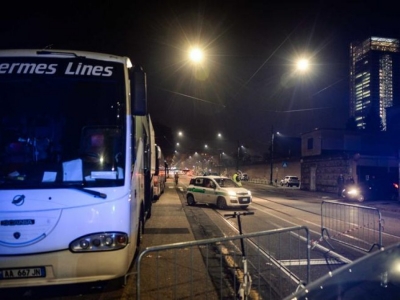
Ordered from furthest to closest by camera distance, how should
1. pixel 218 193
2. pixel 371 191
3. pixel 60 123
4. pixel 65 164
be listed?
pixel 371 191
pixel 218 193
pixel 60 123
pixel 65 164

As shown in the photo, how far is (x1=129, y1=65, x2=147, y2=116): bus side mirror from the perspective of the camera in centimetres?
529

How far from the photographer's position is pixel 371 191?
89.0 ft

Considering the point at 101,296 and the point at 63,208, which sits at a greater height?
the point at 63,208

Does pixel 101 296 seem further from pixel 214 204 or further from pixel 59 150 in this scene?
pixel 214 204

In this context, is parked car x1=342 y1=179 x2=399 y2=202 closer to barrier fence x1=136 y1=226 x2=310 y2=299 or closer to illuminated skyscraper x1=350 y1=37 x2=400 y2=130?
barrier fence x1=136 y1=226 x2=310 y2=299

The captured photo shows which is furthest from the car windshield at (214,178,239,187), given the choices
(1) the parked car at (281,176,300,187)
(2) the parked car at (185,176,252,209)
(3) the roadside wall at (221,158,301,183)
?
(3) the roadside wall at (221,158,301,183)

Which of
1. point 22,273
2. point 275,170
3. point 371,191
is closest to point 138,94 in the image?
point 22,273

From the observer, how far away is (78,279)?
4789 mm

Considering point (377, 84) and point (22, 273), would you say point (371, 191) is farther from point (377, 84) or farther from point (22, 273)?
point (377, 84)

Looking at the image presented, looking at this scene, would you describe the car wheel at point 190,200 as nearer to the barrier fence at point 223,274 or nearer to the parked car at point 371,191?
the parked car at point 371,191

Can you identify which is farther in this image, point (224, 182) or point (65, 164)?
point (224, 182)

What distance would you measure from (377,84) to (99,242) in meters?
91.8

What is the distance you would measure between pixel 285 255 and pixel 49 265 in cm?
468

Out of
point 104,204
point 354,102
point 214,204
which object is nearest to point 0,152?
point 104,204
